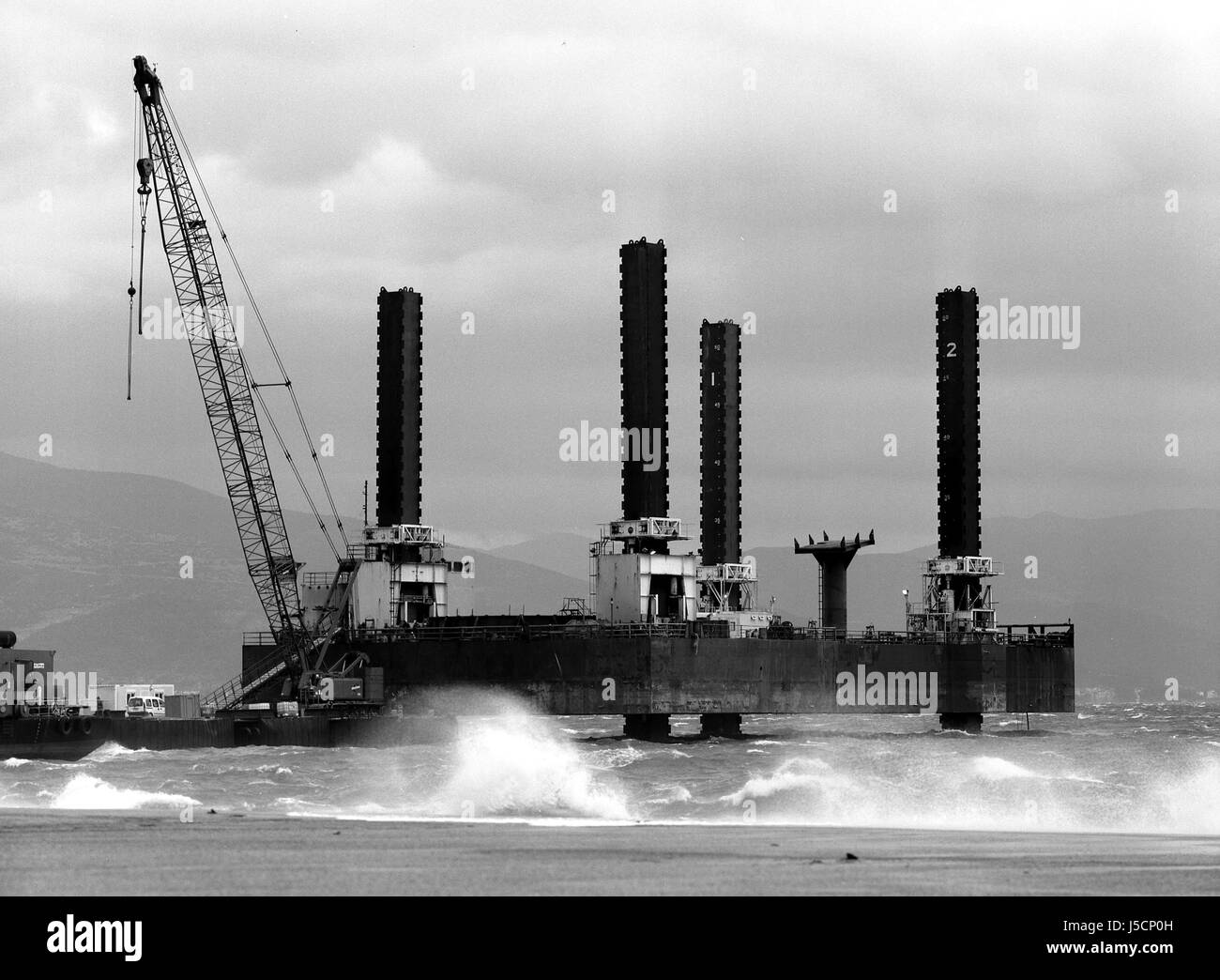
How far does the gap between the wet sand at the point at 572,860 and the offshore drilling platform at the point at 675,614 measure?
307 ft

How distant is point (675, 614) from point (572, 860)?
110 m

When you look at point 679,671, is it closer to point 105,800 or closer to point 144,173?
point 144,173

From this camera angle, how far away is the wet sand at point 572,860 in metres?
34.5

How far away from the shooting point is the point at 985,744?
494 ft

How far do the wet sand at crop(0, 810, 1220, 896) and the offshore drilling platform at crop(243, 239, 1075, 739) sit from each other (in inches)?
3681

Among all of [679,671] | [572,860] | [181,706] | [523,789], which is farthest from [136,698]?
[572,860]

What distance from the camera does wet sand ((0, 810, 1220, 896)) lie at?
113 feet

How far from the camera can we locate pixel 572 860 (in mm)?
39812

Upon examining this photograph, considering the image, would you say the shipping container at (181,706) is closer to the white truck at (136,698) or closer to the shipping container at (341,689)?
the white truck at (136,698)

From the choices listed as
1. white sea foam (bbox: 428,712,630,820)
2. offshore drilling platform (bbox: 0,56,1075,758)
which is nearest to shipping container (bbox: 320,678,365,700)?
offshore drilling platform (bbox: 0,56,1075,758)

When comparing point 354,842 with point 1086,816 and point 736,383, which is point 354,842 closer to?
point 1086,816

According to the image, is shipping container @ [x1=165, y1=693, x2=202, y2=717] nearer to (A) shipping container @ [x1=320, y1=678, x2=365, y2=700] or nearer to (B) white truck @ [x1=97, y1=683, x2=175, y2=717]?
(B) white truck @ [x1=97, y1=683, x2=175, y2=717]
